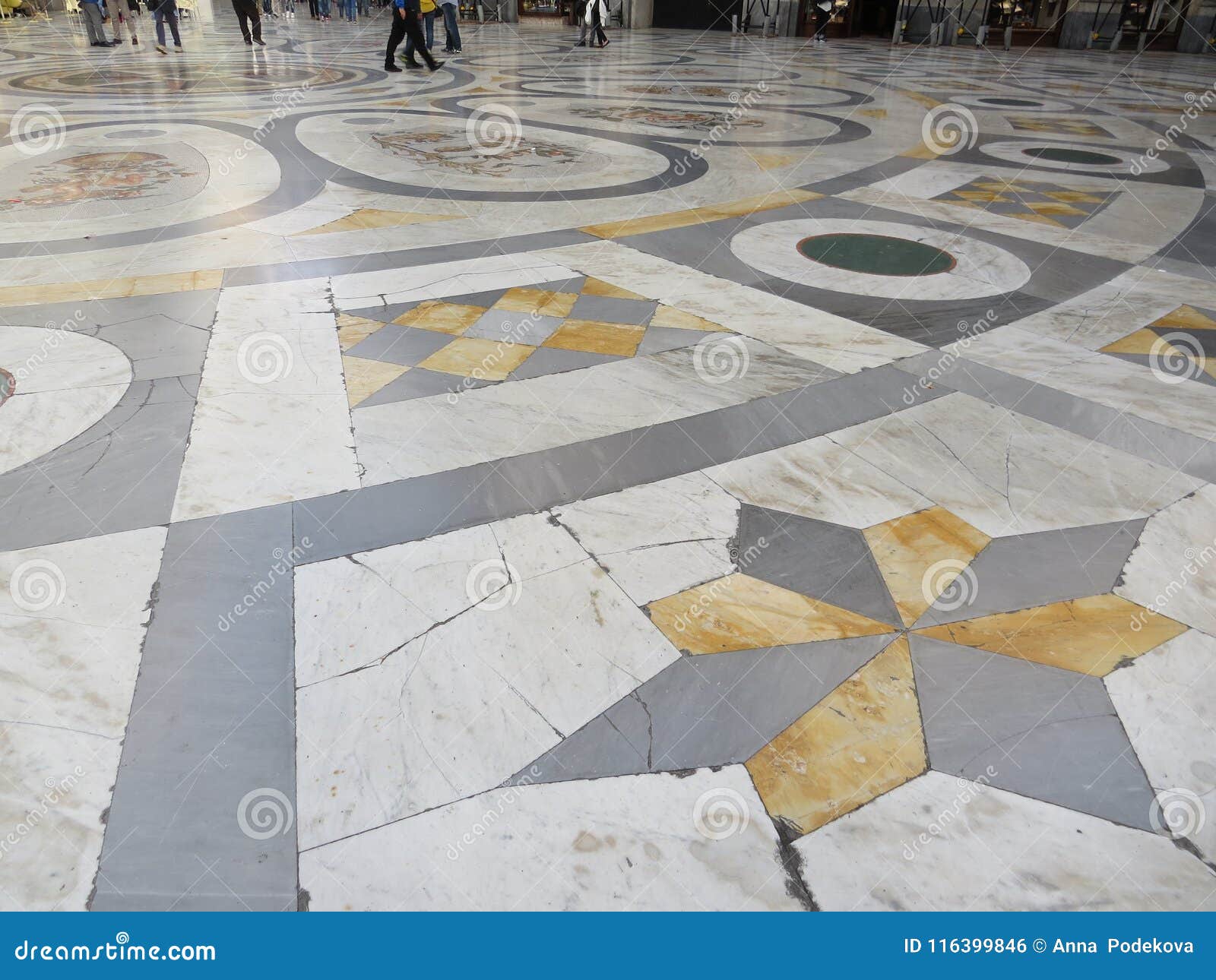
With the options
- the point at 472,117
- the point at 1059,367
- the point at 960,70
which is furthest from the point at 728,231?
the point at 960,70

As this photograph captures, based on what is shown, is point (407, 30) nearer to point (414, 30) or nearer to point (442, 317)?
point (414, 30)

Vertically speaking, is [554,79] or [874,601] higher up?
[554,79]

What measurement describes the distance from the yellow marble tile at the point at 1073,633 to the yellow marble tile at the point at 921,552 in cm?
12

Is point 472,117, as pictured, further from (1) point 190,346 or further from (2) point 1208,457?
(2) point 1208,457

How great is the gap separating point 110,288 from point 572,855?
144 inches

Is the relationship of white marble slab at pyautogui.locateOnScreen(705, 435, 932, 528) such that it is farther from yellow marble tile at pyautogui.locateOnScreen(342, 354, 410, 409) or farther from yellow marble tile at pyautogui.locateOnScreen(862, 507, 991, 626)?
yellow marble tile at pyautogui.locateOnScreen(342, 354, 410, 409)

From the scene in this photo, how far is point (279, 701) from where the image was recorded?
164 cm

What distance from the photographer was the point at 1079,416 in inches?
111

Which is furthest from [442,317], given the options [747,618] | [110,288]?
[747,618]

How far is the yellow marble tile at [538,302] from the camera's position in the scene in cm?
357

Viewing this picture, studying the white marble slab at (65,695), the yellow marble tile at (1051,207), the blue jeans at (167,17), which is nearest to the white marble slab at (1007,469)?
the white marble slab at (65,695)

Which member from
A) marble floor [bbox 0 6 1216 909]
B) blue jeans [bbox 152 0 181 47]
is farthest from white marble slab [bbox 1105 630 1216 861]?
blue jeans [bbox 152 0 181 47]

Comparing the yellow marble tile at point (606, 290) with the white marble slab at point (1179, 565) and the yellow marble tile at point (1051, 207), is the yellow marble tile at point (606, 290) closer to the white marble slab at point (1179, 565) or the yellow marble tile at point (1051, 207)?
the white marble slab at point (1179, 565)

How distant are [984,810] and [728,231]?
3.96m
